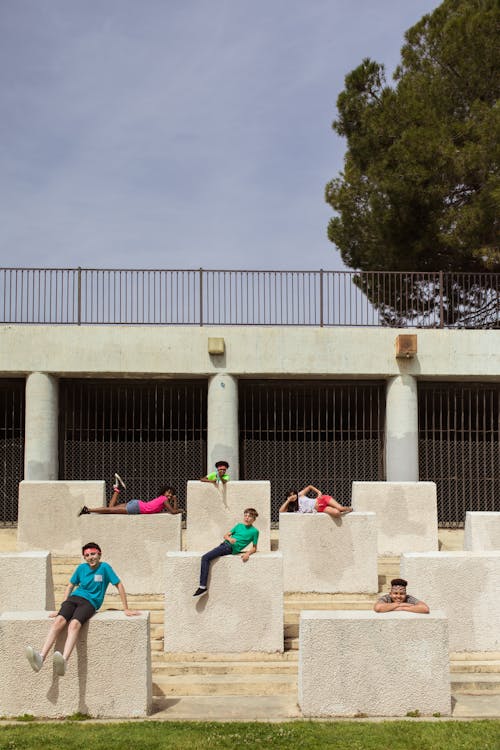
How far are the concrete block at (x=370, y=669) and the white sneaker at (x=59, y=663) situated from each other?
1.88 m

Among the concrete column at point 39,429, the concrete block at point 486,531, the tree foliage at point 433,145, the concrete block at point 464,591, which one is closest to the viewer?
the concrete block at point 464,591

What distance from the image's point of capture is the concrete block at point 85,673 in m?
7.00

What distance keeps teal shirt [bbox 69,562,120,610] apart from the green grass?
1003 millimetres

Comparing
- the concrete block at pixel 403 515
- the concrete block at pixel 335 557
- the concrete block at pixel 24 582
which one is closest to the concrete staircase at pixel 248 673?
the concrete block at pixel 335 557

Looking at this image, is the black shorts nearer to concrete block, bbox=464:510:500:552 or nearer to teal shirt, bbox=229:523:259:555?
teal shirt, bbox=229:523:259:555

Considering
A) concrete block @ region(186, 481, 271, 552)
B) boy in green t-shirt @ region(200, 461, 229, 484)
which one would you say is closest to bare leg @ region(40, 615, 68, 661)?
boy in green t-shirt @ region(200, 461, 229, 484)

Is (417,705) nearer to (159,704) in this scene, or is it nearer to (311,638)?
(311,638)

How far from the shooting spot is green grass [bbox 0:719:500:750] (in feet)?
20.1

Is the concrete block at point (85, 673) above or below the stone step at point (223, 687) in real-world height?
above

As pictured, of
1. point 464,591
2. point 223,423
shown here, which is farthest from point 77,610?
point 223,423

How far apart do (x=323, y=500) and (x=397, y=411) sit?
5.24 meters

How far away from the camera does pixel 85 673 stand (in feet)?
23.1

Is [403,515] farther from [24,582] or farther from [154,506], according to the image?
[24,582]

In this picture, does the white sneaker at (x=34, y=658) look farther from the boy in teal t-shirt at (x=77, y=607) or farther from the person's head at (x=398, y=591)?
the person's head at (x=398, y=591)
